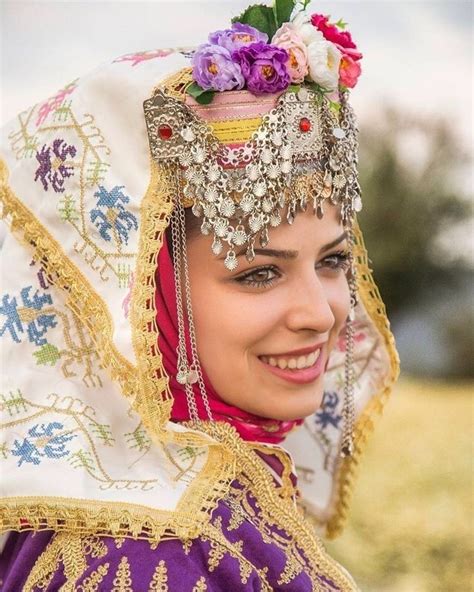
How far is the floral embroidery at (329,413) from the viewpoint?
2648 millimetres

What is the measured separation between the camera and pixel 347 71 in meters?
1.98

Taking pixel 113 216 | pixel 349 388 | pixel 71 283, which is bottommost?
pixel 349 388

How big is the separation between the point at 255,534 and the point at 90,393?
438 millimetres

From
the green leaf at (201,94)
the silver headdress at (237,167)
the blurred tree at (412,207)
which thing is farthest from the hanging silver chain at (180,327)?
the blurred tree at (412,207)

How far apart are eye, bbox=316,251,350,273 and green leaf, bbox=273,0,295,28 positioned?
0.50 m

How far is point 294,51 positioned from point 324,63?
7 centimetres

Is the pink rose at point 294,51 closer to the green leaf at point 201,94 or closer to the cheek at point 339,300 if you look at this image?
the green leaf at point 201,94

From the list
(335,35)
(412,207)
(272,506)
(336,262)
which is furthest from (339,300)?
(412,207)

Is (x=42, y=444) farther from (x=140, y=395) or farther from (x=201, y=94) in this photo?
(x=201, y=94)

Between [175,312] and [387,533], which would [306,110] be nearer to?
Result: [175,312]

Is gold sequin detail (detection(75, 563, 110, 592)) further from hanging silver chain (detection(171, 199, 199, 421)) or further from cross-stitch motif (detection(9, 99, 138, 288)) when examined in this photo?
cross-stitch motif (detection(9, 99, 138, 288))

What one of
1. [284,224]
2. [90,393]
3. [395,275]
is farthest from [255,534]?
[395,275]

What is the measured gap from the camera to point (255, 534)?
5.98ft

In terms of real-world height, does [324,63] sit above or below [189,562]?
above
